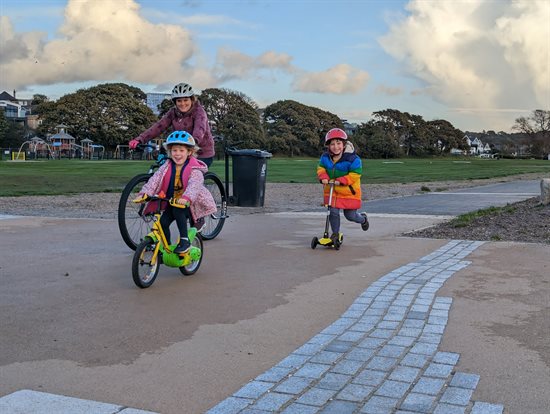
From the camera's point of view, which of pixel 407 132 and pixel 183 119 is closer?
pixel 183 119

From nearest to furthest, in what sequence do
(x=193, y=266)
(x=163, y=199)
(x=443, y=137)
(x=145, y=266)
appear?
(x=145, y=266) < (x=163, y=199) < (x=193, y=266) < (x=443, y=137)

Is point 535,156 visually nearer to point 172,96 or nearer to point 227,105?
point 227,105

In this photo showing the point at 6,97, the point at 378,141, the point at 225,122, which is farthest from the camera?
the point at 6,97

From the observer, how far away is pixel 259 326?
4.50 metres

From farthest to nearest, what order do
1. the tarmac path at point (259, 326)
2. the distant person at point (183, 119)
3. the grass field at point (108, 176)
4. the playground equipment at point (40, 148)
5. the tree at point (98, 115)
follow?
the tree at point (98, 115)
the playground equipment at point (40, 148)
the grass field at point (108, 176)
the distant person at point (183, 119)
the tarmac path at point (259, 326)

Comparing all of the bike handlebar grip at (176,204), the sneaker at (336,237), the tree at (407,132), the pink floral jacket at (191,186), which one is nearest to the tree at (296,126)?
the tree at (407,132)

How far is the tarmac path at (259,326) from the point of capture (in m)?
3.29

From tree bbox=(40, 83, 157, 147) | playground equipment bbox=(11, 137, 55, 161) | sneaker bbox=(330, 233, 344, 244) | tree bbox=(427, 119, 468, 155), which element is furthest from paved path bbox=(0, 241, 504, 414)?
tree bbox=(427, 119, 468, 155)

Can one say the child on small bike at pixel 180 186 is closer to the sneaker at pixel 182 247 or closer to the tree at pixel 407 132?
the sneaker at pixel 182 247

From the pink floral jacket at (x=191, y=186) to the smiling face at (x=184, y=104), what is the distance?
1.56 m

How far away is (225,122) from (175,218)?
7378 cm

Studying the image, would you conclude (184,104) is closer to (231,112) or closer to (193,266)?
(193,266)

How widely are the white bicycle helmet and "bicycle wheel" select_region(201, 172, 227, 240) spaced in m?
1.29

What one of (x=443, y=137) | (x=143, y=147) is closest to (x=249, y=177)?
(x=143, y=147)
